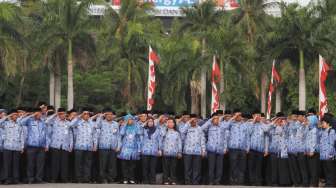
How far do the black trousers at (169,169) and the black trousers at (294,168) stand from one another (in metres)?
2.86

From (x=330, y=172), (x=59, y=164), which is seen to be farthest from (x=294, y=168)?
(x=59, y=164)

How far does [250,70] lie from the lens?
45375 mm

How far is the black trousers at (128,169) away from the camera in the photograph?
19.9 meters

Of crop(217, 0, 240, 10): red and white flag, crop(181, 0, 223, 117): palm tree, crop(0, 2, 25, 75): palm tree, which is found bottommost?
crop(0, 2, 25, 75): palm tree

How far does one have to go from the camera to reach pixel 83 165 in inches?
779

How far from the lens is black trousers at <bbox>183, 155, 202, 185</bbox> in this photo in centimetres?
1977

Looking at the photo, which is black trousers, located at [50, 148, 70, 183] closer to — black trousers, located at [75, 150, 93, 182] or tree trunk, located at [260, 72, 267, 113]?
black trousers, located at [75, 150, 93, 182]

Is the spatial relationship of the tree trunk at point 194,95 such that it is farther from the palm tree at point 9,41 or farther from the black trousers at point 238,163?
the black trousers at point 238,163

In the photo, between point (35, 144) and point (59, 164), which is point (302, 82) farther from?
point (35, 144)

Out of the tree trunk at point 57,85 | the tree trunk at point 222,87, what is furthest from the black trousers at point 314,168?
the tree trunk at point 57,85

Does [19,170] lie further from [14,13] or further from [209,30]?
[209,30]

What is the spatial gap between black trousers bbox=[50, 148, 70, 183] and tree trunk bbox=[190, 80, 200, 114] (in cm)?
2883

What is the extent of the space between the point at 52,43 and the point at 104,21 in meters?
6.77

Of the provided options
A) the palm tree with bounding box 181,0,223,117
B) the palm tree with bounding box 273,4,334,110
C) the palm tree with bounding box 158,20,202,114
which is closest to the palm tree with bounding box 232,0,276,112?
the palm tree with bounding box 181,0,223,117
